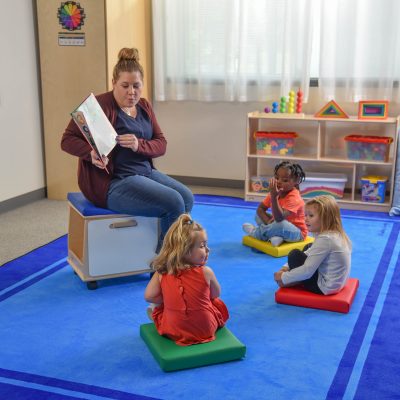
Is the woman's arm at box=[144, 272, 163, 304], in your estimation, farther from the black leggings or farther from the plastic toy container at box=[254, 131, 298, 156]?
the plastic toy container at box=[254, 131, 298, 156]

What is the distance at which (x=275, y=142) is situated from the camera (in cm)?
471

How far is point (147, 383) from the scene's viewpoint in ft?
6.89

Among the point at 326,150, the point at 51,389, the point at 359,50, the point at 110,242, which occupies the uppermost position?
the point at 359,50

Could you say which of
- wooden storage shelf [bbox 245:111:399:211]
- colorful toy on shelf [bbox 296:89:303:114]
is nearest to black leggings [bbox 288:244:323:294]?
wooden storage shelf [bbox 245:111:399:211]

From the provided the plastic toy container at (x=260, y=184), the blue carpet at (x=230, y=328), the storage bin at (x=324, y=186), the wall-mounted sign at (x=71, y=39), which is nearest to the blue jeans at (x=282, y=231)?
the blue carpet at (x=230, y=328)

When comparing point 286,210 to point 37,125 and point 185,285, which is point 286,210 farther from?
point 37,125

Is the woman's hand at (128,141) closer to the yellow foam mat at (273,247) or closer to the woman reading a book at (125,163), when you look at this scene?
the woman reading a book at (125,163)

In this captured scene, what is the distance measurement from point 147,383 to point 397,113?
10.7 feet

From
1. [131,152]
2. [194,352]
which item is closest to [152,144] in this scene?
[131,152]

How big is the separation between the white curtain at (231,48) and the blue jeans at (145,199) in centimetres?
212

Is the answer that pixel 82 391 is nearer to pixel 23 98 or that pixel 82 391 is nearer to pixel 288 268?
pixel 288 268

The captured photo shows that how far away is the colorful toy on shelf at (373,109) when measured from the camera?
14.3 feet

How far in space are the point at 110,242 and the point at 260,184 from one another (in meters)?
2.06

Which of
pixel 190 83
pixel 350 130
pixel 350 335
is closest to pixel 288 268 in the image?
pixel 350 335
